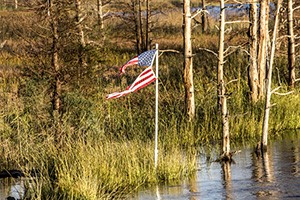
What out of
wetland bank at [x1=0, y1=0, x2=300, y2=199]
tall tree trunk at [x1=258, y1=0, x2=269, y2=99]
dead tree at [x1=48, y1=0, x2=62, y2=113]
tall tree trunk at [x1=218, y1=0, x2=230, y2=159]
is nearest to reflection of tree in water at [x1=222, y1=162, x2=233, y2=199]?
tall tree trunk at [x1=218, y1=0, x2=230, y2=159]

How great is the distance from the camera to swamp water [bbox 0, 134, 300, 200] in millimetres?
15891

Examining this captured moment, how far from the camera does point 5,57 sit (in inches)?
1898

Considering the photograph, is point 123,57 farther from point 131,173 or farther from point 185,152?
point 131,173

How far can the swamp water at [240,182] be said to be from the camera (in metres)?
15.9

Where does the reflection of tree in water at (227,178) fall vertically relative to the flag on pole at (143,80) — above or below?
below

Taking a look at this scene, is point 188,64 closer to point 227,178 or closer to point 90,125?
point 90,125

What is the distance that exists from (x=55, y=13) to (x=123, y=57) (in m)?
25.8

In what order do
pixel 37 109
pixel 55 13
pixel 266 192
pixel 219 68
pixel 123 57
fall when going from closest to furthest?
pixel 266 192
pixel 219 68
pixel 55 13
pixel 37 109
pixel 123 57

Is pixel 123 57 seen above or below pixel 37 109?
above

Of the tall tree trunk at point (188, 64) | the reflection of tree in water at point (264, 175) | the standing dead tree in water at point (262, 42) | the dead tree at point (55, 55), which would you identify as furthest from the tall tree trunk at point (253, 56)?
the dead tree at point (55, 55)

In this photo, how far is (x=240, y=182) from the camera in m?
17.3

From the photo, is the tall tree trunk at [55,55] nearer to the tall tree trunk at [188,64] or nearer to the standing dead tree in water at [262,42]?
the tall tree trunk at [188,64]

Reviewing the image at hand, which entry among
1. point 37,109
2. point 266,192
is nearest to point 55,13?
point 37,109

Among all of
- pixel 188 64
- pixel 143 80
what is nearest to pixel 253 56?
pixel 188 64
